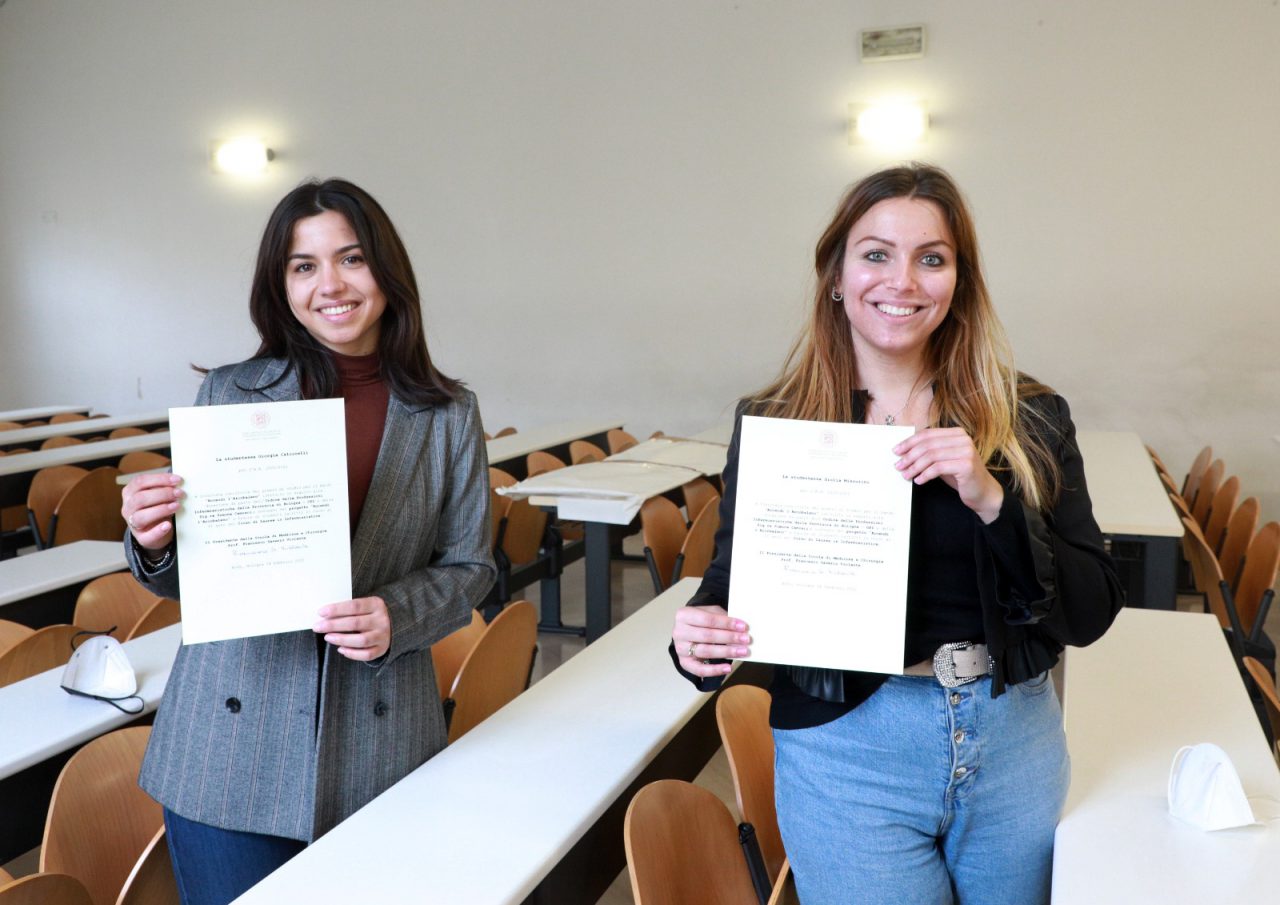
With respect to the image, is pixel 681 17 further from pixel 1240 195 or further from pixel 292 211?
pixel 292 211

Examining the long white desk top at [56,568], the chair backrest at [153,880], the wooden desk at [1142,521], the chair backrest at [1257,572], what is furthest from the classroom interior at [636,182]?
the chair backrest at [153,880]

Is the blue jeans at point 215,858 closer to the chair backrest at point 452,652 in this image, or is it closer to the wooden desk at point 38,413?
the chair backrest at point 452,652

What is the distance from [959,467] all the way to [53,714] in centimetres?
177

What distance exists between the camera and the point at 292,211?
153 centimetres

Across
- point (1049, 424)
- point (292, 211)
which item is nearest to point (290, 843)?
point (292, 211)

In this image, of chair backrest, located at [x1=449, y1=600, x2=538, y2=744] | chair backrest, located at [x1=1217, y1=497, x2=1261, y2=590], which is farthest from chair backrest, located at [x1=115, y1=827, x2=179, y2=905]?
chair backrest, located at [x1=1217, y1=497, x2=1261, y2=590]

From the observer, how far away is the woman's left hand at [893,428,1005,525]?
119 centimetres

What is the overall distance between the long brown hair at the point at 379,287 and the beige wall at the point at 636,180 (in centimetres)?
560

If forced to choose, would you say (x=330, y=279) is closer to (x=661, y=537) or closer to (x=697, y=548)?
(x=697, y=548)

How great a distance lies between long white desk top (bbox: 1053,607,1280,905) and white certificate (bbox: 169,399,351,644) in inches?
41.3

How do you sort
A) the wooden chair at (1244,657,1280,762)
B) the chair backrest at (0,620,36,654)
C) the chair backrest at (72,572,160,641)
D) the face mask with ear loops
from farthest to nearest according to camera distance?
1. the chair backrest at (72,572,160,641)
2. the chair backrest at (0,620,36,654)
3. the wooden chair at (1244,657,1280,762)
4. the face mask with ear loops

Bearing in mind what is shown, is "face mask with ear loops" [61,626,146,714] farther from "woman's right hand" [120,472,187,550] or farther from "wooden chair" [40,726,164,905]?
"woman's right hand" [120,472,187,550]

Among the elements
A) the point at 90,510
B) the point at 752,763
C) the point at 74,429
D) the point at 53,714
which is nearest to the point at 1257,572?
the point at 752,763

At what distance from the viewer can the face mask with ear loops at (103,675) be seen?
212 cm
